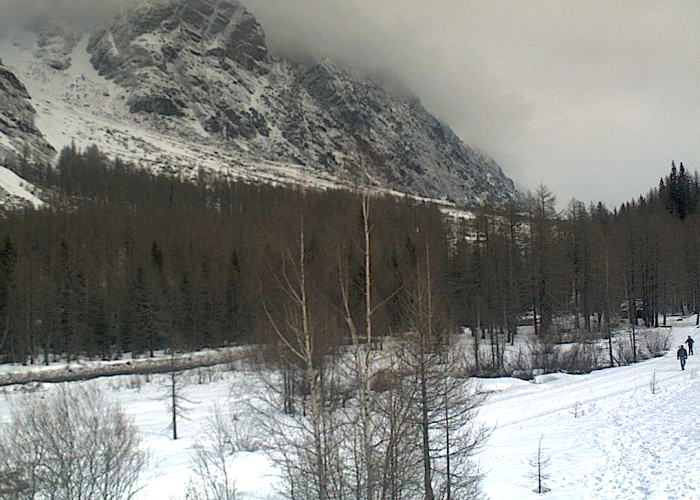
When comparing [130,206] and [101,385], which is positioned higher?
[130,206]

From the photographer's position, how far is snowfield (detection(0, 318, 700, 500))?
1617 cm

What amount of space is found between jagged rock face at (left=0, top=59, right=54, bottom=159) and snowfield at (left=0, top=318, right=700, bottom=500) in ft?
399

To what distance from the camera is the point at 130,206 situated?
108 meters

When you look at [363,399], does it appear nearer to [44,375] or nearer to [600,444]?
[600,444]

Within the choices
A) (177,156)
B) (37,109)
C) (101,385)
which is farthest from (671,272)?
(37,109)

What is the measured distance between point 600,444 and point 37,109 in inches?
7659

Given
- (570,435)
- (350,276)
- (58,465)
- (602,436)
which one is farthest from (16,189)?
(602,436)

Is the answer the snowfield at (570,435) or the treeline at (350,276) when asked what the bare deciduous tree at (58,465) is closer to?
the snowfield at (570,435)

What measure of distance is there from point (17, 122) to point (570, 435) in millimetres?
166988

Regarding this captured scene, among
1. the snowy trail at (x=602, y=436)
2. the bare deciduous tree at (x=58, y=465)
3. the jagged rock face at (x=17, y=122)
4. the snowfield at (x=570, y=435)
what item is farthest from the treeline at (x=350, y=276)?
the jagged rock face at (x=17, y=122)

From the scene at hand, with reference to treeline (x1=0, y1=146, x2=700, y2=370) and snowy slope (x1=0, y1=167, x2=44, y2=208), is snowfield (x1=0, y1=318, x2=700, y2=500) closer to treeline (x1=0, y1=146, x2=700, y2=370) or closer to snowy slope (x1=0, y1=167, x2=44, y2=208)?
treeline (x1=0, y1=146, x2=700, y2=370)

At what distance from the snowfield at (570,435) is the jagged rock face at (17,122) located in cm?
12170

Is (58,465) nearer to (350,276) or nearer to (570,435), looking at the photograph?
(570,435)

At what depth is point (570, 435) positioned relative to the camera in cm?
2198
